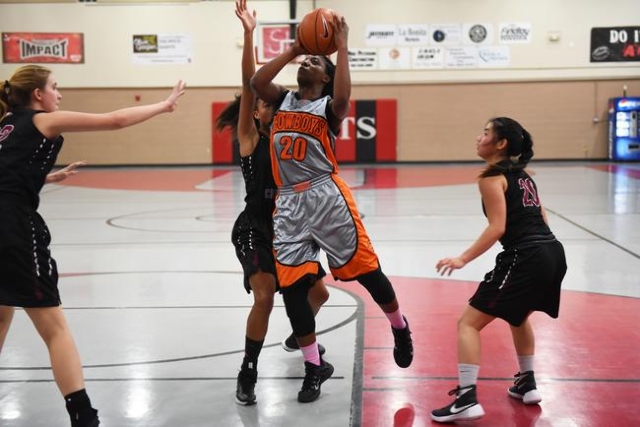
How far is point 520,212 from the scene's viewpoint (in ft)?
12.2

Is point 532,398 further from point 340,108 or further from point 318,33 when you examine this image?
point 318,33

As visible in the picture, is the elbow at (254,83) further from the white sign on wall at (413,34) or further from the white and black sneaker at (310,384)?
the white sign on wall at (413,34)

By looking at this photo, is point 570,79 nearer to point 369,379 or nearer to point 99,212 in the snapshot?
point 99,212

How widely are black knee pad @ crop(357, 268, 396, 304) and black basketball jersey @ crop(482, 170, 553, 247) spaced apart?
65cm

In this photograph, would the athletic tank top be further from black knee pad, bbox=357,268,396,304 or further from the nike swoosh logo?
the nike swoosh logo

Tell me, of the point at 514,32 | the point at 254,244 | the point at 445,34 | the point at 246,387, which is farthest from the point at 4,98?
the point at 514,32

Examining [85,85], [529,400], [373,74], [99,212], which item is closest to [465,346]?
[529,400]

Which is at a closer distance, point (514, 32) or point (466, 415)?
point (466, 415)

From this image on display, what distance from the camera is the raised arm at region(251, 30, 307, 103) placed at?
12.5 feet

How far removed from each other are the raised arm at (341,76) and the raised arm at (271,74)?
0.20 meters

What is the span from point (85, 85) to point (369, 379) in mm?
21061

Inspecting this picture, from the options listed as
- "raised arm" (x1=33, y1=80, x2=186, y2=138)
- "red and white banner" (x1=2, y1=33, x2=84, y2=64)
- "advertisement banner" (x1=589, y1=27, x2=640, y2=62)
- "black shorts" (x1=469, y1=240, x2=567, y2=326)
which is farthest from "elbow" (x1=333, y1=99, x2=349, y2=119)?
"red and white banner" (x1=2, y1=33, x2=84, y2=64)

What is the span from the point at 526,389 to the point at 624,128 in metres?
20.0

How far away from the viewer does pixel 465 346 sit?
368cm
